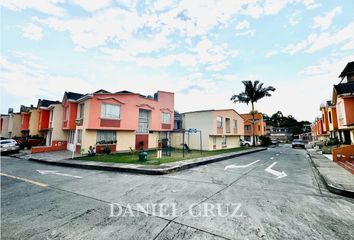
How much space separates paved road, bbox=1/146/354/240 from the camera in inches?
134

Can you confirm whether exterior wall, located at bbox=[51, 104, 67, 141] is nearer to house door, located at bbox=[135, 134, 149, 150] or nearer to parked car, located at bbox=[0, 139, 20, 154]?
parked car, located at bbox=[0, 139, 20, 154]

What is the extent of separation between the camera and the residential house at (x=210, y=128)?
23734mm

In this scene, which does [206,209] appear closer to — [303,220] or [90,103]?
[303,220]

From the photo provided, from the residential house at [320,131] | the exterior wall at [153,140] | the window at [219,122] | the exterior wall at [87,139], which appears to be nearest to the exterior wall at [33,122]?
the exterior wall at [87,139]

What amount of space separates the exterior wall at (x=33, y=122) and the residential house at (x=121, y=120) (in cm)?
1231

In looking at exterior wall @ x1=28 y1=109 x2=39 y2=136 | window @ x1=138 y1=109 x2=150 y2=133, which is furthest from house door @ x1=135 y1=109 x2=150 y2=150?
exterior wall @ x1=28 y1=109 x2=39 y2=136

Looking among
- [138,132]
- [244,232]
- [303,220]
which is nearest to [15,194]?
[244,232]

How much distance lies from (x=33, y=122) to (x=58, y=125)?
11122 millimetres

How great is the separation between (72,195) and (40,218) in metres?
1.76

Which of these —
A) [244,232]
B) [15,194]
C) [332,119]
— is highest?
[332,119]

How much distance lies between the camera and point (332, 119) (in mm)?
21000

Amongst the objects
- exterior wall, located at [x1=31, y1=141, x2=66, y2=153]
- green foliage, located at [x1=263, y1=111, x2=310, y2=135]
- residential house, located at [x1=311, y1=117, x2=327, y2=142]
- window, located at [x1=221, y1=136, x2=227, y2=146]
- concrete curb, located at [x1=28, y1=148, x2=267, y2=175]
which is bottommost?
concrete curb, located at [x1=28, y1=148, x2=267, y2=175]

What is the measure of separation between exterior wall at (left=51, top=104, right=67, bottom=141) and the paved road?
1756cm

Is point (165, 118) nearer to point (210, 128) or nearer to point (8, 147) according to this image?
point (210, 128)
